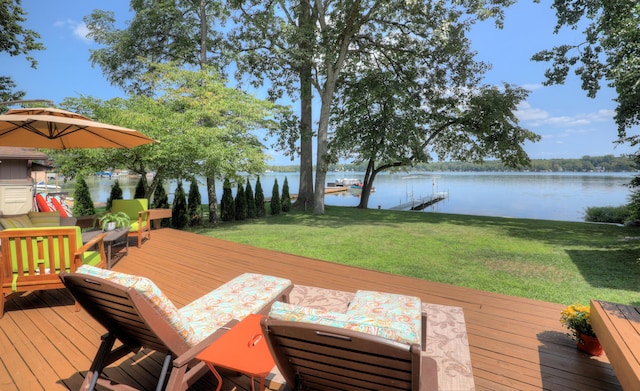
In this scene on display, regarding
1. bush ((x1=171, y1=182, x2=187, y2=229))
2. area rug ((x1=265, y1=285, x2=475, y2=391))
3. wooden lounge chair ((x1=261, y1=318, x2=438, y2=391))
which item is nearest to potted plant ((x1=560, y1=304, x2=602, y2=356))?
area rug ((x1=265, y1=285, x2=475, y2=391))

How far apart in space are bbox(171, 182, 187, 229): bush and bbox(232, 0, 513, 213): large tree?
5.36 m

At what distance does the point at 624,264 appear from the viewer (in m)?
6.02

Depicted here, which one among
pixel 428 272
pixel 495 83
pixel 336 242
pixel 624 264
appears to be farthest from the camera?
pixel 495 83

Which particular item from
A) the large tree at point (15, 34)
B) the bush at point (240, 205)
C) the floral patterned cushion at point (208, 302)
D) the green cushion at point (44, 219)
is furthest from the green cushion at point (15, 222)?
the large tree at point (15, 34)

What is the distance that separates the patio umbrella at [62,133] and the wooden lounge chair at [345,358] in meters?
4.36

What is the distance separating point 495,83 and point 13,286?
58.5 feet

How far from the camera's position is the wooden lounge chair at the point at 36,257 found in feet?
10.6

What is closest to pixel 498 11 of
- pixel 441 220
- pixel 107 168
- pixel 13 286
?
pixel 441 220

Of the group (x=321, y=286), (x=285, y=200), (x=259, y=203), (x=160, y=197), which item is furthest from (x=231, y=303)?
(x=285, y=200)

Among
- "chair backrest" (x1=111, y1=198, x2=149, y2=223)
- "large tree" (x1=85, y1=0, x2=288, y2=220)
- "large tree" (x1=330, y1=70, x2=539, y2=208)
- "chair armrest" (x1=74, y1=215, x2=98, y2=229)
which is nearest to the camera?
"chair armrest" (x1=74, y1=215, x2=98, y2=229)

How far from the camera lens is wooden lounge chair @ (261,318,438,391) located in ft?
4.58

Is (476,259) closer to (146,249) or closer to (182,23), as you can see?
(146,249)

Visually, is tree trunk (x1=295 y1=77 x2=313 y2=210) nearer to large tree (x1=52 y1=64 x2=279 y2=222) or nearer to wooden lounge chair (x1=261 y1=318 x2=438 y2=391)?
large tree (x1=52 y1=64 x2=279 y2=222)

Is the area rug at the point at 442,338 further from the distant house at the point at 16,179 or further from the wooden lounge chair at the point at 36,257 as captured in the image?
the distant house at the point at 16,179
